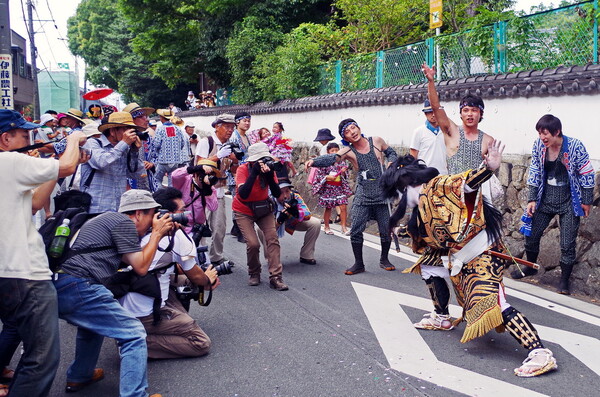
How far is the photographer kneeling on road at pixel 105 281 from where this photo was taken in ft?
12.6

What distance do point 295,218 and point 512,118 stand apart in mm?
3443

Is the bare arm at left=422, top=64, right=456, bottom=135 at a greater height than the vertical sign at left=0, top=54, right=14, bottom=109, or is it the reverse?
Result: the vertical sign at left=0, top=54, right=14, bottom=109

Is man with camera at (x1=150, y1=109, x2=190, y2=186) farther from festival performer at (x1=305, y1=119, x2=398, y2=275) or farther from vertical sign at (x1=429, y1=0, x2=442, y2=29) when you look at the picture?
vertical sign at (x1=429, y1=0, x2=442, y2=29)

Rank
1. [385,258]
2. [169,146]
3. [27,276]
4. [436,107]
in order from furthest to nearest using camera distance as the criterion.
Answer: [169,146] → [385,258] → [436,107] → [27,276]

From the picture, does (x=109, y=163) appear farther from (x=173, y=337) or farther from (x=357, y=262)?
(x=357, y=262)

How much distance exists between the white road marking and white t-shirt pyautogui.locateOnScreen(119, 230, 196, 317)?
1.72 m

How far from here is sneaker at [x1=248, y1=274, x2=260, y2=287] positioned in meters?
7.11

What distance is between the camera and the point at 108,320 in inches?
154

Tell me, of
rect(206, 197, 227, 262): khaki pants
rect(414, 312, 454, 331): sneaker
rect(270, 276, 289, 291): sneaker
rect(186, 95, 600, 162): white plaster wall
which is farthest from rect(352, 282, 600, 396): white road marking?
rect(186, 95, 600, 162): white plaster wall

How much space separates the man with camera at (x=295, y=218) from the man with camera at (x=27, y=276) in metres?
3.94

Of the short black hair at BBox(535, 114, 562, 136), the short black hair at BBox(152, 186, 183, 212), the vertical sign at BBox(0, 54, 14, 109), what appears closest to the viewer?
the short black hair at BBox(152, 186, 183, 212)

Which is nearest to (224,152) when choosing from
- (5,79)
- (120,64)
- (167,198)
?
(167,198)

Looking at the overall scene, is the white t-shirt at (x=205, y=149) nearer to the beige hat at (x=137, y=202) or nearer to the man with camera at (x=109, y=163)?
the man with camera at (x=109, y=163)

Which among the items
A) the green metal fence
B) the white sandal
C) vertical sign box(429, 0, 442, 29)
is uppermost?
vertical sign box(429, 0, 442, 29)
